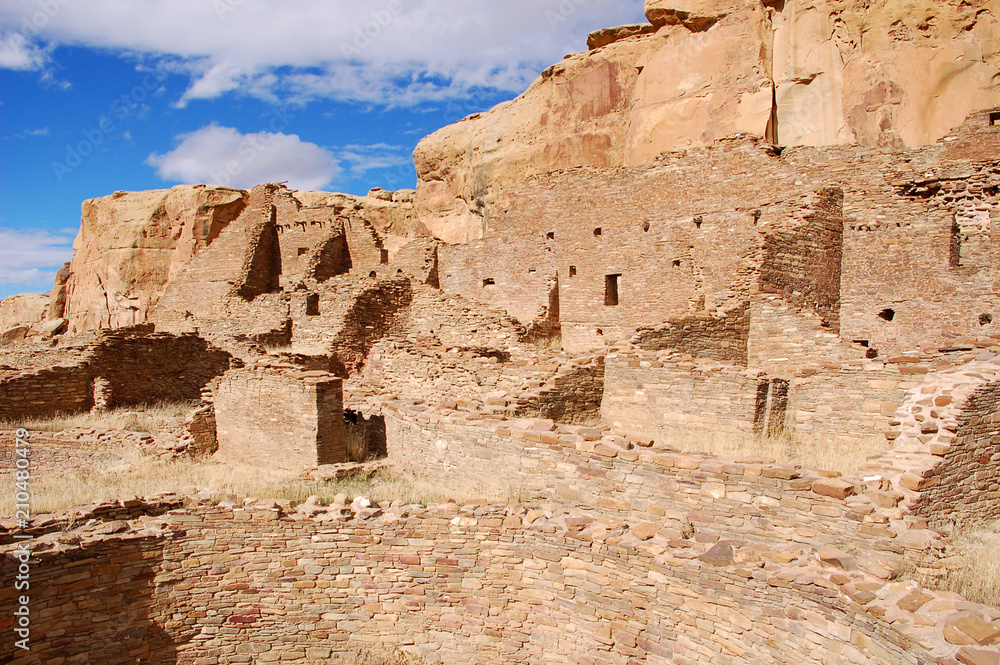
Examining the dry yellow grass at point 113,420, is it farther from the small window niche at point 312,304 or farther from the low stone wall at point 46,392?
the small window niche at point 312,304

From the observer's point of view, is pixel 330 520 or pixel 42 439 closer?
pixel 330 520

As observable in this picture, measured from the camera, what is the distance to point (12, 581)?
225 inches

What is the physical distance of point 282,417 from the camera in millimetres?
10344

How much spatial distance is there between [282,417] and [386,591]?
4871 millimetres

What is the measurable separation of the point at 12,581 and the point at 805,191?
13455 millimetres

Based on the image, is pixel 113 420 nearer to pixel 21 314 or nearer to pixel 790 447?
pixel 790 447

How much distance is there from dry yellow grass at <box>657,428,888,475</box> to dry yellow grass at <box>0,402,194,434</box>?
9.65m

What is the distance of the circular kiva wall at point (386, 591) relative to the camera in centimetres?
523

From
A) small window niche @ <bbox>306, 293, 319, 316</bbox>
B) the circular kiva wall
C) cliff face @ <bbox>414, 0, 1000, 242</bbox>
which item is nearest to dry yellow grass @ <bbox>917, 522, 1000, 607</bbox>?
the circular kiva wall

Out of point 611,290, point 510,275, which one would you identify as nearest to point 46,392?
point 510,275

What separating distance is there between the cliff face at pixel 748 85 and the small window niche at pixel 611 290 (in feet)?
12.4

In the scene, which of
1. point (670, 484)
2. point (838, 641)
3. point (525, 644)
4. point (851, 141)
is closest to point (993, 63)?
point (851, 141)

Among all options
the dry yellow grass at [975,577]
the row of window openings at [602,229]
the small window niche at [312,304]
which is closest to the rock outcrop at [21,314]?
the small window niche at [312,304]

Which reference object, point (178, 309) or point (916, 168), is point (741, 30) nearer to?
point (916, 168)
